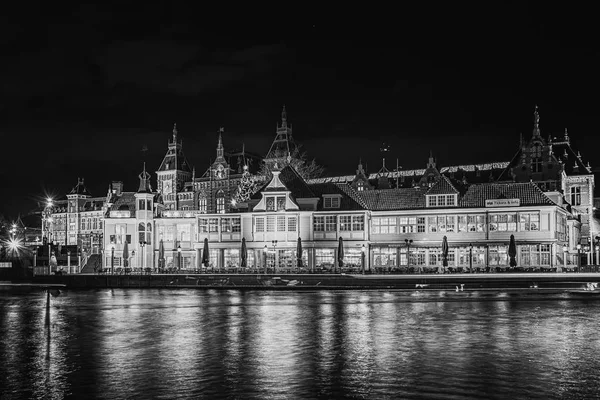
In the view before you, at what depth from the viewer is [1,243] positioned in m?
114

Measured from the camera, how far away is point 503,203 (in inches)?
2598

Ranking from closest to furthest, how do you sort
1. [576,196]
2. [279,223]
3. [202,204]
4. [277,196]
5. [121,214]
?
[277,196] → [279,223] → [121,214] → [576,196] → [202,204]

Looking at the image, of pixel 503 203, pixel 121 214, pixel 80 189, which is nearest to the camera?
pixel 503 203

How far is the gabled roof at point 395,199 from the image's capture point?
70812mm

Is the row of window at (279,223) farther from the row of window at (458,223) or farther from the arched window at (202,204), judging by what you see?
the arched window at (202,204)

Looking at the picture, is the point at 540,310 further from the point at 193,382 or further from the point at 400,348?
the point at 193,382

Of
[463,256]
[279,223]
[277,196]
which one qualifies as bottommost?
[463,256]

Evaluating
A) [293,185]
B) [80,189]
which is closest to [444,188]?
[293,185]

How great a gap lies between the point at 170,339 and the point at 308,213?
44.3m

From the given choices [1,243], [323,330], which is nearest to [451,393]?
[323,330]

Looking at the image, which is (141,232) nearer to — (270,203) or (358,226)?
(270,203)

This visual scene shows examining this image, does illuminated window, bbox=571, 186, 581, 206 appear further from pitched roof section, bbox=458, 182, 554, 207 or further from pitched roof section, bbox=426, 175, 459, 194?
pitched roof section, bbox=426, 175, 459, 194

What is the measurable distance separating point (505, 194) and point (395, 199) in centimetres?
1145

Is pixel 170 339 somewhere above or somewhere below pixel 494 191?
below
